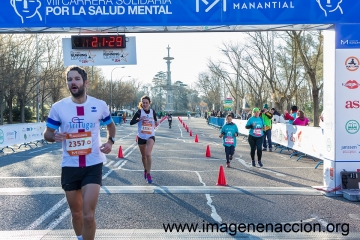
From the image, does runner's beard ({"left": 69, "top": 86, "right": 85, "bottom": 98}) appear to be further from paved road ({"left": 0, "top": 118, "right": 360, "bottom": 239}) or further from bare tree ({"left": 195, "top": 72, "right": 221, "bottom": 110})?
bare tree ({"left": 195, "top": 72, "right": 221, "bottom": 110})

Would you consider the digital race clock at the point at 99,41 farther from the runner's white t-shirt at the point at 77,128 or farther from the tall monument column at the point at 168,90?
the tall monument column at the point at 168,90

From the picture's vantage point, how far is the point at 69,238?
5.32 m

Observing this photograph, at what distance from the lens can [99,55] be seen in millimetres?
10055

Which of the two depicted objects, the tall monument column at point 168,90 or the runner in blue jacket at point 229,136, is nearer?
the runner in blue jacket at point 229,136

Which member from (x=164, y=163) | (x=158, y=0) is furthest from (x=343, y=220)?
(x=164, y=163)

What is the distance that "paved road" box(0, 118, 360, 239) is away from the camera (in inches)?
223

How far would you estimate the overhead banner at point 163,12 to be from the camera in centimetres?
844

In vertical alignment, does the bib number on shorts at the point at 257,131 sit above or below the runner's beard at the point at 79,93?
below

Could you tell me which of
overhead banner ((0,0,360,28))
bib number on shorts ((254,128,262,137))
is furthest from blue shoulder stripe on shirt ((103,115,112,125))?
bib number on shorts ((254,128,262,137))

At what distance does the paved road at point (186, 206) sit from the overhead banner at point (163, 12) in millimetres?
3618

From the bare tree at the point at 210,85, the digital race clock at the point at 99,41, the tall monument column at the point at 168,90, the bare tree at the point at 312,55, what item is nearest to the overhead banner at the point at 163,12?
the digital race clock at the point at 99,41

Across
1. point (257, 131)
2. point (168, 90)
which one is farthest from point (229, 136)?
point (168, 90)

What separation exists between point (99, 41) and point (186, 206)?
16.1ft

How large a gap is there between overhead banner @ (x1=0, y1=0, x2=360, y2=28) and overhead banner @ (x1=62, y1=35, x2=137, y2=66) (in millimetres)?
1476
